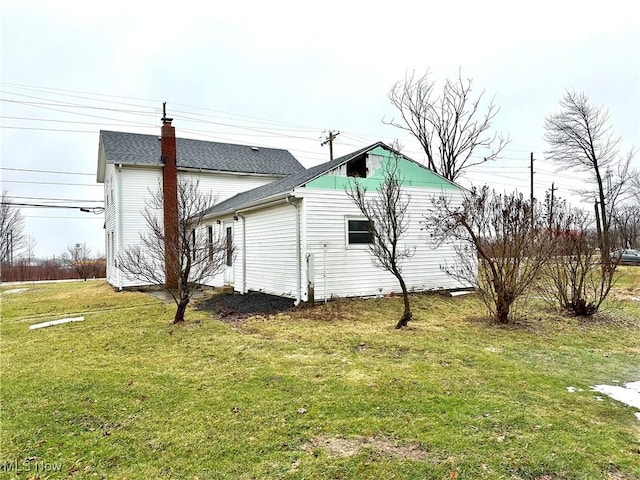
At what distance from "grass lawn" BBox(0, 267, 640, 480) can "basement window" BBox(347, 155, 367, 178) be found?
4.75 metres

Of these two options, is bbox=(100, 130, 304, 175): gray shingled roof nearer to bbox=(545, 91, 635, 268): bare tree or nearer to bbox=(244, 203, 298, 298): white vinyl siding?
bbox=(244, 203, 298, 298): white vinyl siding

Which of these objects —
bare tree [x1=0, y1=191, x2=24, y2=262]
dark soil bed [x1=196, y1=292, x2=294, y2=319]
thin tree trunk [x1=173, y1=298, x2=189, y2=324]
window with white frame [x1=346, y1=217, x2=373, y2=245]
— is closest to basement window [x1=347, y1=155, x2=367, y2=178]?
window with white frame [x1=346, y1=217, x2=373, y2=245]

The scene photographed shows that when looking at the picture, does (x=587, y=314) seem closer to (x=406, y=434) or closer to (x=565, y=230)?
(x=565, y=230)

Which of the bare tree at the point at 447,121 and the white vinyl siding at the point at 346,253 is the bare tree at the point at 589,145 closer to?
the bare tree at the point at 447,121

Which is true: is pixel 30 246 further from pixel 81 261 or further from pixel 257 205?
pixel 257 205

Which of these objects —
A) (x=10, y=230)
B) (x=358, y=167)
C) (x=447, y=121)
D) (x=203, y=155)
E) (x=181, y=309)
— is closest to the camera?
(x=181, y=309)

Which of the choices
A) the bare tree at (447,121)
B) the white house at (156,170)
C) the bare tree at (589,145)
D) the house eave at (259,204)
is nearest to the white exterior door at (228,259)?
the house eave at (259,204)

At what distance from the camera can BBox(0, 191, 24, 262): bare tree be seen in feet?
97.2

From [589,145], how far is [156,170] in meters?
27.5

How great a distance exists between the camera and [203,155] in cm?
1978

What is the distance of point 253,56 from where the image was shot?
53.6 ft

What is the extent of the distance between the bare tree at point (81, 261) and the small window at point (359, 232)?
769 inches

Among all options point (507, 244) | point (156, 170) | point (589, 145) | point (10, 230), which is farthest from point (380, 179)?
point (10, 230)

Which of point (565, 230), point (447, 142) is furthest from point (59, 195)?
point (565, 230)
